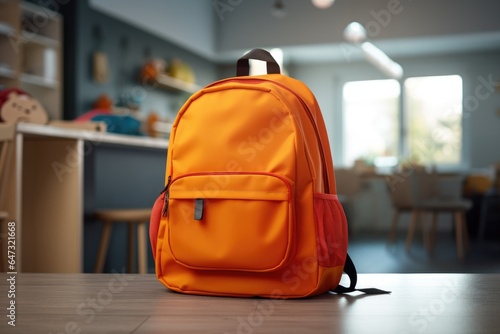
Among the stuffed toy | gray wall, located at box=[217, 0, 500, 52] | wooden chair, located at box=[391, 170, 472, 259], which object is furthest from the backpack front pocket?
gray wall, located at box=[217, 0, 500, 52]

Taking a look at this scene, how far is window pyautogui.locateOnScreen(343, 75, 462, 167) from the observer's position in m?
8.59

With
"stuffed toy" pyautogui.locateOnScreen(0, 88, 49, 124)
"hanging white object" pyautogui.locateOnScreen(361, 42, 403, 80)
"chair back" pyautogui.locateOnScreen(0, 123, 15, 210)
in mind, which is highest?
"hanging white object" pyautogui.locateOnScreen(361, 42, 403, 80)

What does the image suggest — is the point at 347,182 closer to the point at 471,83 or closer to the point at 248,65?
the point at 471,83

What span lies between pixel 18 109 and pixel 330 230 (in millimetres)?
1667

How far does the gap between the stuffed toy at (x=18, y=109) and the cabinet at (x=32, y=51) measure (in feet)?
9.76

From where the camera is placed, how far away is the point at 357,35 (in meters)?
6.79

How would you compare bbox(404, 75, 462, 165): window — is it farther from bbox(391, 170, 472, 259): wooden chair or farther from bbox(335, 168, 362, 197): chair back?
bbox(391, 170, 472, 259): wooden chair

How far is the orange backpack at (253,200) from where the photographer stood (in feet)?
3.23

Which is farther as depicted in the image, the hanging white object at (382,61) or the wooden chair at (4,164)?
the hanging white object at (382,61)

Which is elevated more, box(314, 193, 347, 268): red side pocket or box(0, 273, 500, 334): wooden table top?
box(314, 193, 347, 268): red side pocket

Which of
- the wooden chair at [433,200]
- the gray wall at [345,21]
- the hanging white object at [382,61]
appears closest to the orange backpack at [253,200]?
the wooden chair at [433,200]

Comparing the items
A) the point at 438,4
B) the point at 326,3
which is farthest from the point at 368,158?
the point at 326,3

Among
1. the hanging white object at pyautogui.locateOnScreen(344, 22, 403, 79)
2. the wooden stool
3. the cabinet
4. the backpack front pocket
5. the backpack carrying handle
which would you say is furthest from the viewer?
the hanging white object at pyautogui.locateOnScreen(344, 22, 403, 79)

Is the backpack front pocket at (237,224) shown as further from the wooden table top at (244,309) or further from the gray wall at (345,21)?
the gray wall at (345,21)
